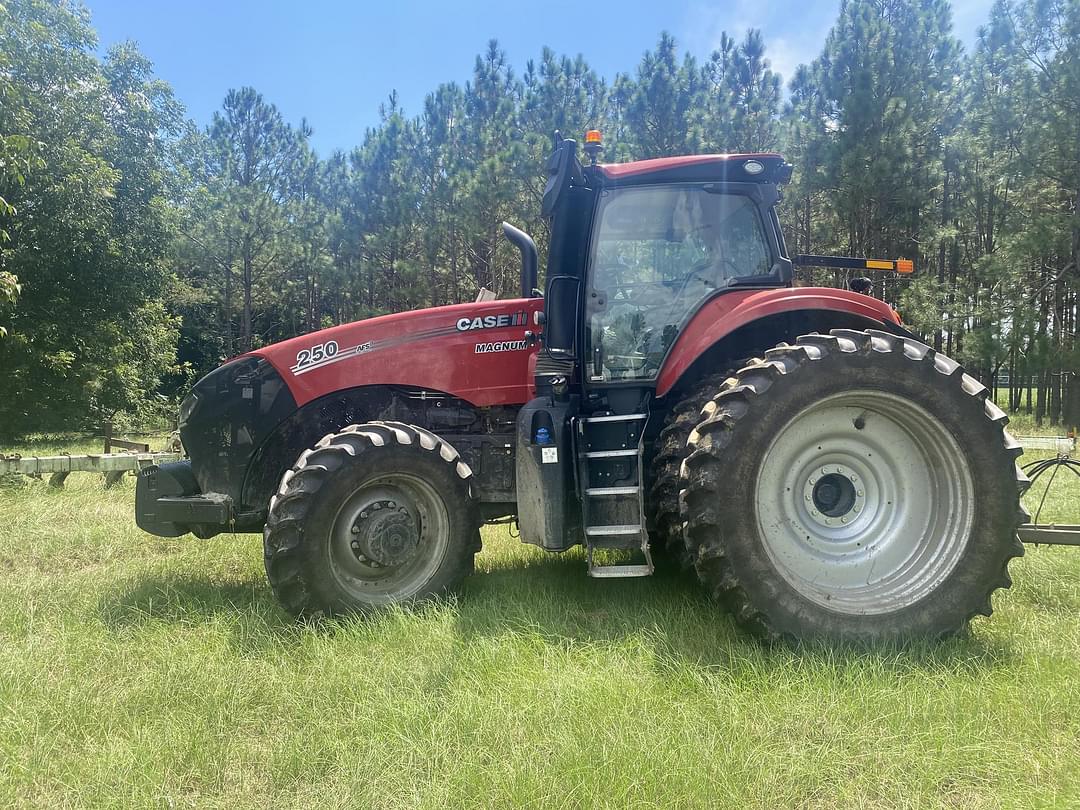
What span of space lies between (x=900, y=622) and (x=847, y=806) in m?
1.13

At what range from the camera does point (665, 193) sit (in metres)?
3.57

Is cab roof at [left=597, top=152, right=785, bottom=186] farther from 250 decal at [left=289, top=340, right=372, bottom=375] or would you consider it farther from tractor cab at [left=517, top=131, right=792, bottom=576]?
250 decal at [left=289, top=340, right=372, bottom=375]

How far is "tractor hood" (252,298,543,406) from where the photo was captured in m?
3.93

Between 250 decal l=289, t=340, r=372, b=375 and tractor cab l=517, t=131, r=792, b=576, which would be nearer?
tractor cab l=517, t=131, r=792, b=576

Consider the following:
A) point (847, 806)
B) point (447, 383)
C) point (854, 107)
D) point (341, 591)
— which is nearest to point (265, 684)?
point (341, 591)

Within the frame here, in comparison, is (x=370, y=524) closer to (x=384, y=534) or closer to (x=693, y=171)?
(x=384, y=534)

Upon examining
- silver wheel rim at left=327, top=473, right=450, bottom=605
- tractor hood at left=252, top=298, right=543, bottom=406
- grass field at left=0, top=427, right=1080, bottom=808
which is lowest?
grass field at left=0, top=427, right=1080, bottom=808

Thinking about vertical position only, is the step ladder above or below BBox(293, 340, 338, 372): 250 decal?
below

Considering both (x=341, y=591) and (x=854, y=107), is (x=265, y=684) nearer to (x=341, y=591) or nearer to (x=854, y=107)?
(x=341, y=591)

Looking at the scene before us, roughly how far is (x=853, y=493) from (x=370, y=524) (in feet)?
7.75

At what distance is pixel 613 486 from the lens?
3.36m

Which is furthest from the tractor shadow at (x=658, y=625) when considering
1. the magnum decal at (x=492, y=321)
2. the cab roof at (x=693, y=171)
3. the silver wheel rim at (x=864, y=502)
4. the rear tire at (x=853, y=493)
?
the cab roof at (x=693, y=171)

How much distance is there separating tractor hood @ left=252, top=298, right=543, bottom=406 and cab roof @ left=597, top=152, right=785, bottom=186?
91 centimetres

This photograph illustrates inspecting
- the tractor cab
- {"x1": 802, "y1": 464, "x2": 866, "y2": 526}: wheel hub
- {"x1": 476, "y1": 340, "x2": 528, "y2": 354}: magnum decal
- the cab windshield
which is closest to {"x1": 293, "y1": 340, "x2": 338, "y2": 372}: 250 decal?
{"x1": 476, "y1": 340, "x2": 528, "y2": 354}: magnum decal
